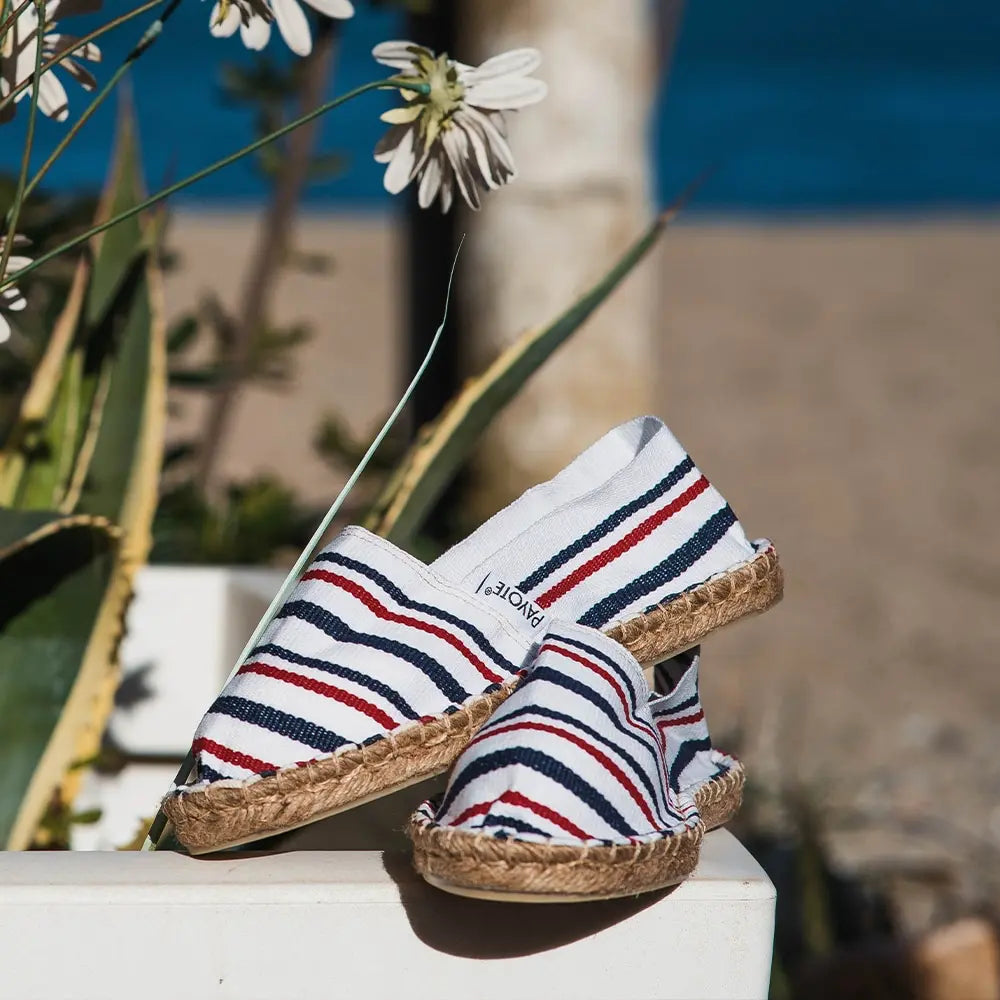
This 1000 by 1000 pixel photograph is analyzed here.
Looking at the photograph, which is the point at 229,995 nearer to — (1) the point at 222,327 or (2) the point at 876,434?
(1) the point at 222,327

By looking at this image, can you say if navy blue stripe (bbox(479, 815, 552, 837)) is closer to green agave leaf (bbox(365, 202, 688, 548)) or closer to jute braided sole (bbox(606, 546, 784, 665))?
jute braided sole (bbox(606, 546, 784, 665))

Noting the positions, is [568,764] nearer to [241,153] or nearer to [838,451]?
[241,153]

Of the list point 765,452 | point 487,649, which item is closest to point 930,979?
point 487,649

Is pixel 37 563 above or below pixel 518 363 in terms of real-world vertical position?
below

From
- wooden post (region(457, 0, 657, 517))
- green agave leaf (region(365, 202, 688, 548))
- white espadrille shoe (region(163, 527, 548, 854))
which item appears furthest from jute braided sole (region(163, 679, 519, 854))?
wooden post (region(457, 0, 657, 517))

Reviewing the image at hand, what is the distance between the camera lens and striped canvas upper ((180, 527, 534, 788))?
0.67 m

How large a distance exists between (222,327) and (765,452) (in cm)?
388

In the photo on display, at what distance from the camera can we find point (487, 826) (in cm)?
61

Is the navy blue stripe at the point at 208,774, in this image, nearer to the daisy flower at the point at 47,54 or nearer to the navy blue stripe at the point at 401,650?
the navy blue stripe at the point at 401,650

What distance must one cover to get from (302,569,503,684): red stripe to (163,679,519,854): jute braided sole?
29 mm

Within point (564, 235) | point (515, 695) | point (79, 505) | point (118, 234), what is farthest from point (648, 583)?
point (564, 235)

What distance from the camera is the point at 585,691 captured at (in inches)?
26.0

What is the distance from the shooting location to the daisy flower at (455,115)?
2.51ft

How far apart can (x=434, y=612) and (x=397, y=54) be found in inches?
12.3
